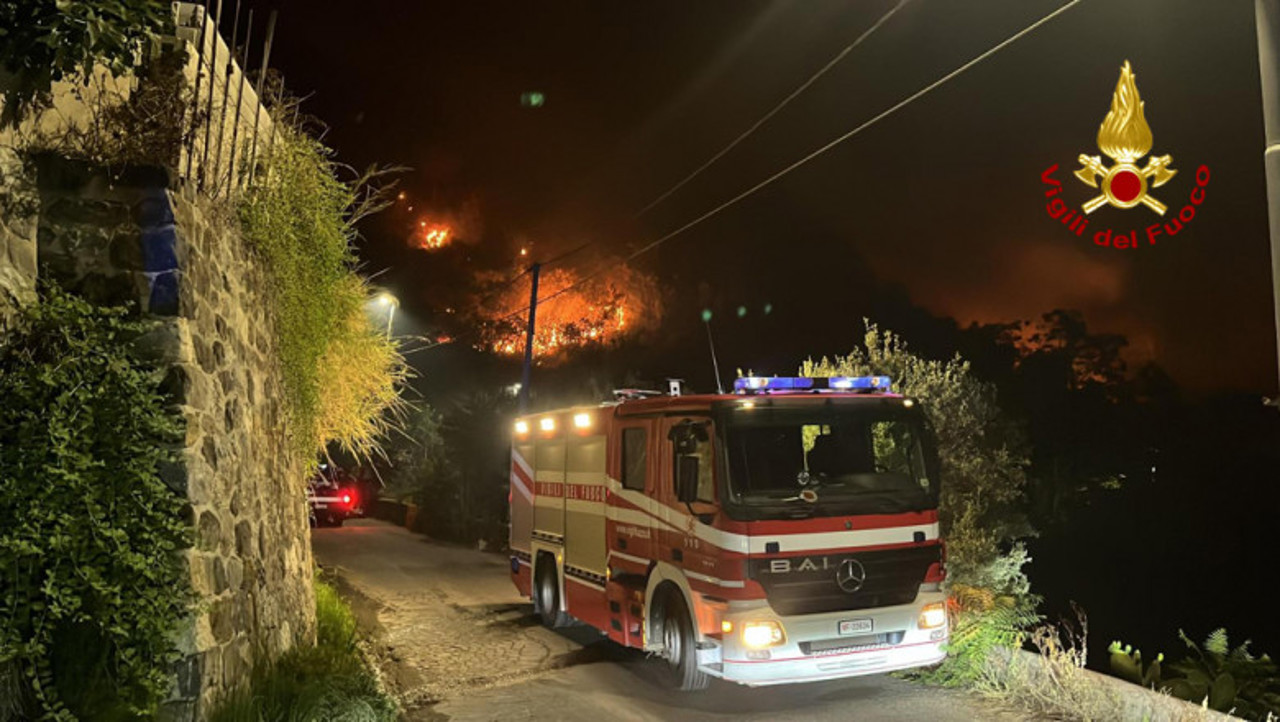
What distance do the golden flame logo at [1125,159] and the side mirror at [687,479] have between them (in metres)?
3.82

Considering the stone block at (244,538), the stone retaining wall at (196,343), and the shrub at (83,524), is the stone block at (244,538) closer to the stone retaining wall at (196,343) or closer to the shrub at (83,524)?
the stone retaining wall at (196,343)

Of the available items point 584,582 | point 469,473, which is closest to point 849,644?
point 584,582

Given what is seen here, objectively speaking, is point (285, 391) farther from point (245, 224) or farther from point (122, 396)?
point (122, 396)

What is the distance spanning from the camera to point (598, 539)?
10188 millimetres

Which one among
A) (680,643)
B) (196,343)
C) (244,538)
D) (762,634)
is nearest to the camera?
(196,343)

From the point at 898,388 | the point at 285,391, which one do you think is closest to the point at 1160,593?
the point at 898,388

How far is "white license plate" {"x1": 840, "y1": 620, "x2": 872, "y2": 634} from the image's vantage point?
773 cm

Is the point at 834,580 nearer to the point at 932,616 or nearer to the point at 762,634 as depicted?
the point at 762,634

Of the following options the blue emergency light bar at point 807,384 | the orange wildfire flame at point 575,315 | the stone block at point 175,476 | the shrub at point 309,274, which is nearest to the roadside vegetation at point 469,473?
the orange wildfire flame at point 575,315

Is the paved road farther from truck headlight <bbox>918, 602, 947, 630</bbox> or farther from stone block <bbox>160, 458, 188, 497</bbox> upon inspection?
stone block <bbox>160, 458, 188, 497</bbox>

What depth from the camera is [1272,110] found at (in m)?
5.37

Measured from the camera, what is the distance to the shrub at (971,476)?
9.79 m

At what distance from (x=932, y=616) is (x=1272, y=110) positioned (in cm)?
464

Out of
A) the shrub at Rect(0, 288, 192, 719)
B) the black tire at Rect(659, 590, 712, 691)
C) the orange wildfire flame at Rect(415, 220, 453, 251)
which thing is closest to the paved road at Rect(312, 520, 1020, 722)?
the black tire at Rect(659, 590, 712, 691)
